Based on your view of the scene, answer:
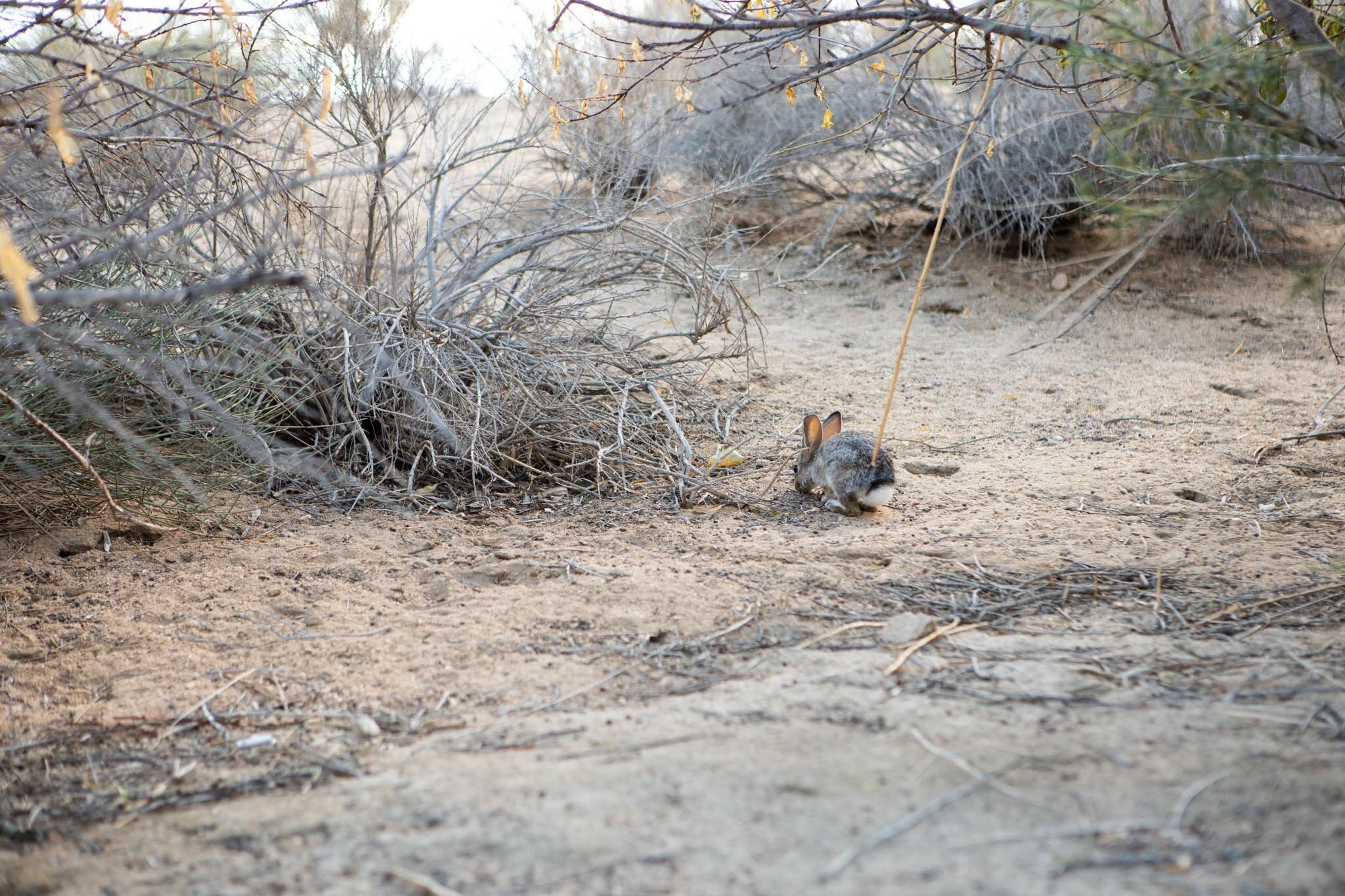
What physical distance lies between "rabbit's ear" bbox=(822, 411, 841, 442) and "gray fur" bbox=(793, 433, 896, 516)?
11 cm

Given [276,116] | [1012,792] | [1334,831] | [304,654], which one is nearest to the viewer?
[1334,831]

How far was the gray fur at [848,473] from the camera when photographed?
3926 mm

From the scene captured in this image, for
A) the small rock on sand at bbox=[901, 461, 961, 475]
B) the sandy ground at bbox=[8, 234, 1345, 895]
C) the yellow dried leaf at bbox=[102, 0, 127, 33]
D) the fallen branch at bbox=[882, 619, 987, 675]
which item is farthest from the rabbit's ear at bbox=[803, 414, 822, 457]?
the yellow dried leaf at bbox=[102, 0, 127, 33]

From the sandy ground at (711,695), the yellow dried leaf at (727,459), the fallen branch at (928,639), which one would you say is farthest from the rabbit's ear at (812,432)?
the fallen branch at (928,639)

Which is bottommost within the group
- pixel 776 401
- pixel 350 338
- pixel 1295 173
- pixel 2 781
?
pixel 2 781

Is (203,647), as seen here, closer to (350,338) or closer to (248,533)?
(248,533)

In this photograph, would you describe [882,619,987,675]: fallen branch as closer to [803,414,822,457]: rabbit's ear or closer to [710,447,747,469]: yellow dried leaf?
[803,414,822,457]: rabbit's ear

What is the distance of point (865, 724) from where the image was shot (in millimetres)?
2252

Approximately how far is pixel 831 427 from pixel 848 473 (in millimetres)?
463

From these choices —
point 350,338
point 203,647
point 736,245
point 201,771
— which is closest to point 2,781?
point 201,771

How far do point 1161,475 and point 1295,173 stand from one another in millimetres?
4247

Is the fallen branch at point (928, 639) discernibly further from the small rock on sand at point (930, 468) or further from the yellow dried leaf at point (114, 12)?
the yellow dried leaf at point (114, 12)

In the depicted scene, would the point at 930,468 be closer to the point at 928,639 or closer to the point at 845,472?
the point at 845,472

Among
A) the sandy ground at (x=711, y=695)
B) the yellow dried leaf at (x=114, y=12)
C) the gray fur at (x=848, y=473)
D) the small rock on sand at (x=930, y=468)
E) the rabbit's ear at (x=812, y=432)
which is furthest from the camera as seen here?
the small rock on sand at (x=930, y=468)
